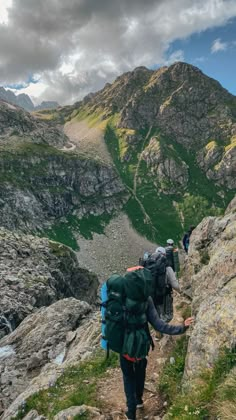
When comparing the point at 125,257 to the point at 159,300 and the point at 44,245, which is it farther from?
the point at 159,300

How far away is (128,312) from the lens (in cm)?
850

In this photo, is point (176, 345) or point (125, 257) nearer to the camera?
point (176, 345)

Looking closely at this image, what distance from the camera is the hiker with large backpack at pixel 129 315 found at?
837 centimetres

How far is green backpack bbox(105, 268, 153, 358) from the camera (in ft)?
27.4

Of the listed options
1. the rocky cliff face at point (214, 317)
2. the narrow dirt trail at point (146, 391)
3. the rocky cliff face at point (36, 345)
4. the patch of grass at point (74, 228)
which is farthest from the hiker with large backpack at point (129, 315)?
the patch of grass at point (74, 228)

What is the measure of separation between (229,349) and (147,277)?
2.37 metres

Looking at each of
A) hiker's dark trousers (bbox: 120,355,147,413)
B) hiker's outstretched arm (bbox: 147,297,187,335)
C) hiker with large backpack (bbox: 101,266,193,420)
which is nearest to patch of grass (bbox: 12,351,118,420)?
hiker's dark trousers (bbox: 120,355,147,413)

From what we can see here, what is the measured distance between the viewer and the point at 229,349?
789 centimetres

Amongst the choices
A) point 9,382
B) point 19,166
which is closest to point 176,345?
point 9,382

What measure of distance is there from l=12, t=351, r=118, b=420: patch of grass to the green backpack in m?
3.38

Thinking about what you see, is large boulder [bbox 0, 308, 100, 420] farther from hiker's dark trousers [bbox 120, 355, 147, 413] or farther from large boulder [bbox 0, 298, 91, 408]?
hiker's dark trousers [bbox 120, 355, 147, 413]

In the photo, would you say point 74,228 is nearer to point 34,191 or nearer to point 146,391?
point 34,191

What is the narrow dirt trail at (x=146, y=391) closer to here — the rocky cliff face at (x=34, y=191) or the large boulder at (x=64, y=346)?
the large boulder at (x=64, y=346)

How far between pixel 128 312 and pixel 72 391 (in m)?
6.84
